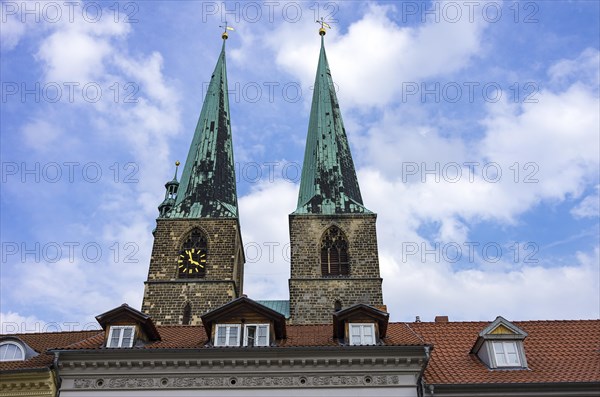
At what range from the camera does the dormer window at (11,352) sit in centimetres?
1847

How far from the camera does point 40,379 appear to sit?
1716 centimetres

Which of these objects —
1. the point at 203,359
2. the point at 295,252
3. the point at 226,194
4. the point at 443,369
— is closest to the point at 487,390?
the point at 443,369

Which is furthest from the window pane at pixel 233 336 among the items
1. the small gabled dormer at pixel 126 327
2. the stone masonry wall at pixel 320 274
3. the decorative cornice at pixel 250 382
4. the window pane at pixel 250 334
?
the stone masonry wall at pixel 320 274

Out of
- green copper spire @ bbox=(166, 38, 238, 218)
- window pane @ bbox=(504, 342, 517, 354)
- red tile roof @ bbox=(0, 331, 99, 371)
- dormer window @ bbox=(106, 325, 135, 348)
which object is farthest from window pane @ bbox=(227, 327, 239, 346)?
green copper spire @ bbox=(166, 38, 238, 218)

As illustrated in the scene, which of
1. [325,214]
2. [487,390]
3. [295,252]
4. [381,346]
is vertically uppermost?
[325,214]

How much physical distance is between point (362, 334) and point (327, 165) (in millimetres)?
23269

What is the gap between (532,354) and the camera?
62.0ft

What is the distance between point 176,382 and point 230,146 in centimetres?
2797

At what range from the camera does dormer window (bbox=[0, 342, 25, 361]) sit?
18469 mm

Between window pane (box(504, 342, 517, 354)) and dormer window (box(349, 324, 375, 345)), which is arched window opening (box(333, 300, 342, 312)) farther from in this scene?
window pane (box(504, 342, 517, 354))

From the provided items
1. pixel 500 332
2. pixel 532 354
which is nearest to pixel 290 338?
pixel 500 332

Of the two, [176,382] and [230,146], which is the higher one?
[230,146]

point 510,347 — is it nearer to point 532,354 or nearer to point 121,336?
point 532,354

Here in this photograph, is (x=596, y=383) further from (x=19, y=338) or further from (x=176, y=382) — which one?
(x=19, y=338)
